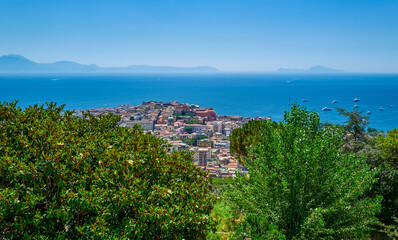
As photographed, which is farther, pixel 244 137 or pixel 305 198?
pixel 244 137

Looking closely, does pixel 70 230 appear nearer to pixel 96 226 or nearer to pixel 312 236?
pixel 96 226

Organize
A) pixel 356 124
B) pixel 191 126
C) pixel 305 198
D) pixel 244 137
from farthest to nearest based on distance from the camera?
pixel 191 126 < pixel 356 124 < pixel 244 137 < pixel 305 198

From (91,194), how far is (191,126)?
65.0 m

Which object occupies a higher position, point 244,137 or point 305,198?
point 305,198

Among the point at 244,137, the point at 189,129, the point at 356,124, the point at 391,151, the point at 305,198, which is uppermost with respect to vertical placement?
the point at 305,198

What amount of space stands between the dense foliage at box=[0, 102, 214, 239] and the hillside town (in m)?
28.9

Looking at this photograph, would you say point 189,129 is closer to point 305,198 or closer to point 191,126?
point 191,126

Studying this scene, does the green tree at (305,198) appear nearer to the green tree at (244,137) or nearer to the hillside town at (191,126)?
the green tree at (244,137)

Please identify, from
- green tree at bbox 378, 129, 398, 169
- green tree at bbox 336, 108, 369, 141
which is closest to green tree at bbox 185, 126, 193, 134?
green tree at bbox 336, 108, 369, 141

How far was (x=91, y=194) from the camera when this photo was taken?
9.64ft

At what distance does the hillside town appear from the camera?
42.7m

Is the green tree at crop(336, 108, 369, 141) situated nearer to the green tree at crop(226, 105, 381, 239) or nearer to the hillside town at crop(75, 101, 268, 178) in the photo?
the green tree at crop(226, 105, 381, 239)

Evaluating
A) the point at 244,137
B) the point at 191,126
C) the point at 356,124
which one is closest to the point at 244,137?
the point at 244,137

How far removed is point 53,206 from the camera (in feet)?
9.56
